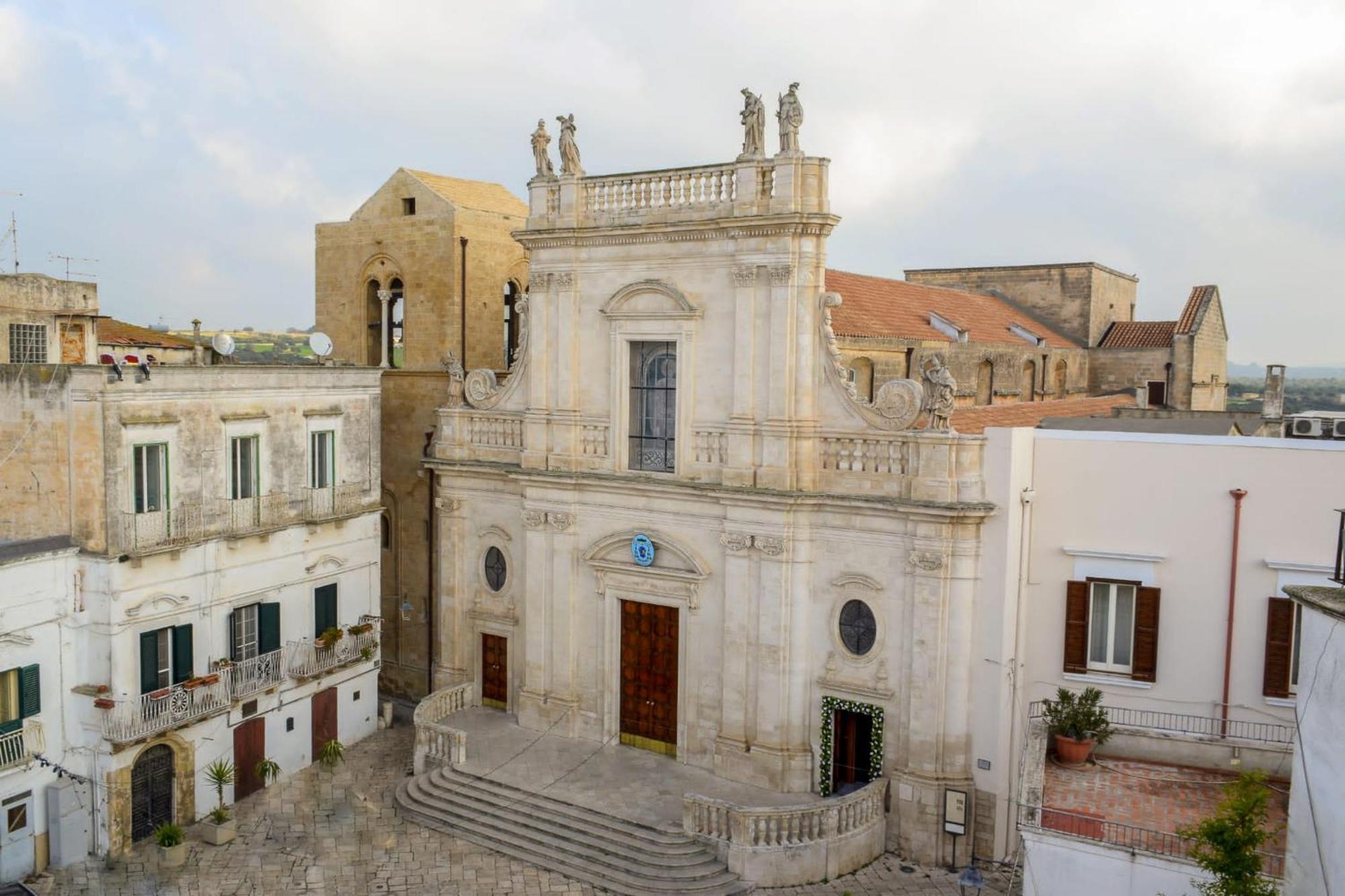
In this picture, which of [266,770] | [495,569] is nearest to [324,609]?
[266,770]

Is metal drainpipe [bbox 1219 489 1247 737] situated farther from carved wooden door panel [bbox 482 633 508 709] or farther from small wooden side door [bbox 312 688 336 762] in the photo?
small wooden side door [bbox 312 688 336 762]

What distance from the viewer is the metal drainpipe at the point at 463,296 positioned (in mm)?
29250

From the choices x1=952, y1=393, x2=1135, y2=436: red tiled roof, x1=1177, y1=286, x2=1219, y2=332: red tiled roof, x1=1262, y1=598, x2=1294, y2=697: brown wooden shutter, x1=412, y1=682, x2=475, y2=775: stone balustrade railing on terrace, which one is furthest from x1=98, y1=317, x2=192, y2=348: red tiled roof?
x1=1177, y1=286, x2=1219, y2=332: red tiled roof

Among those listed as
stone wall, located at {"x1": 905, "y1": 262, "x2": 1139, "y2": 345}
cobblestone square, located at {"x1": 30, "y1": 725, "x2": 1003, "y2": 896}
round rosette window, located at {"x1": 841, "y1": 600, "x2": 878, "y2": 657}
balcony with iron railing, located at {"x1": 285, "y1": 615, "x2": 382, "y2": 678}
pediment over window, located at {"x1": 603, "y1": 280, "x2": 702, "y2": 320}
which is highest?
stone wall, located at {"x1": 905, "y1": 262, "x2": 1139, "y2": 345}

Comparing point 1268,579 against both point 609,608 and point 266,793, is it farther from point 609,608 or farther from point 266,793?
point 266,793

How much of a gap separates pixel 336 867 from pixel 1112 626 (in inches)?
608

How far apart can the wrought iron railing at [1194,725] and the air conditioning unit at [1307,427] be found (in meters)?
6.10

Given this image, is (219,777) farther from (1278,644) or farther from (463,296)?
(1278,644)

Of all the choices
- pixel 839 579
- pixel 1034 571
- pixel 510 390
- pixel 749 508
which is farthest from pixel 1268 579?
pixel 510 390

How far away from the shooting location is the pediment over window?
23.3 meters

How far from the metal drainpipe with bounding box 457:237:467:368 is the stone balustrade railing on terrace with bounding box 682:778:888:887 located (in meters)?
14.2

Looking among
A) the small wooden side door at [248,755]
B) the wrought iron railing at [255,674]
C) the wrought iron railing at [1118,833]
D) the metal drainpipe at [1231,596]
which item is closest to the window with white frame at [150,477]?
the wrought iron railing at [255,674]

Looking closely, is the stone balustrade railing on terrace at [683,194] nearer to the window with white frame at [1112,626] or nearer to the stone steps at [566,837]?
the window with white frame at [1112,626]

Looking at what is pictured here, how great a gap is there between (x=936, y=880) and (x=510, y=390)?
14.2 meters
